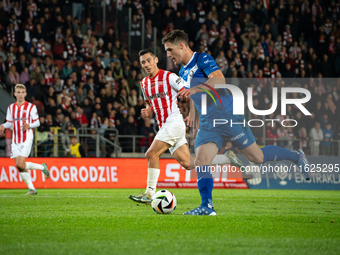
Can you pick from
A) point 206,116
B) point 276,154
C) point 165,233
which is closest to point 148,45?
point 276,154

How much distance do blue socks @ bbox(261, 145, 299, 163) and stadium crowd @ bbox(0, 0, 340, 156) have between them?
733 centimetres

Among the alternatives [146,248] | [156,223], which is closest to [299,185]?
[156,223]

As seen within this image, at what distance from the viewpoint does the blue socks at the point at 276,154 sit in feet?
21.3

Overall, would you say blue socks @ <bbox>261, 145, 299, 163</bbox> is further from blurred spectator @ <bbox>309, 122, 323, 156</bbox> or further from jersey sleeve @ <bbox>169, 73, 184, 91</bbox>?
blurred spectator @ <bbox>309, 122, 323, 156</bbox>

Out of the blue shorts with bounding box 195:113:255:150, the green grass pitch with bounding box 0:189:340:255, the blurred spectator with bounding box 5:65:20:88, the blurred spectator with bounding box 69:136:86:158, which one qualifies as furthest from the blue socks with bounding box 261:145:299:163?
the blurred spectator with bounding box 5:65:20:88

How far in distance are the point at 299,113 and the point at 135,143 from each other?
18.4 ft

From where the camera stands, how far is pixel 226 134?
19.1 ft

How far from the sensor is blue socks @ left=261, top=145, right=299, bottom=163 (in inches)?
255

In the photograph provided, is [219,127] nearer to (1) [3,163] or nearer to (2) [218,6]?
(1) [3,163]

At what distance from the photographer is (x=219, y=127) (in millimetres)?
5734

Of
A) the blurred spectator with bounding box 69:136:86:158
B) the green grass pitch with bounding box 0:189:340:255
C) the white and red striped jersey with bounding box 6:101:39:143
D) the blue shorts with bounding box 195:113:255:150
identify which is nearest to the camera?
the green grass pitch with bounding box 0:189:340:255

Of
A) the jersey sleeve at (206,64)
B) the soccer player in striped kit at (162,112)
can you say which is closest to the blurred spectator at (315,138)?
the soccer player in striped kit at (162,112)

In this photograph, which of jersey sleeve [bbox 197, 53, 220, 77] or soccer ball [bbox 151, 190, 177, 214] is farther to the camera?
soccer ball [bbox 151, 190, 177, 214]

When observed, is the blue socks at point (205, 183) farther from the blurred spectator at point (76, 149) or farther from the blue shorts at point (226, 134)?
the blurred spectator at point (76, 149)
